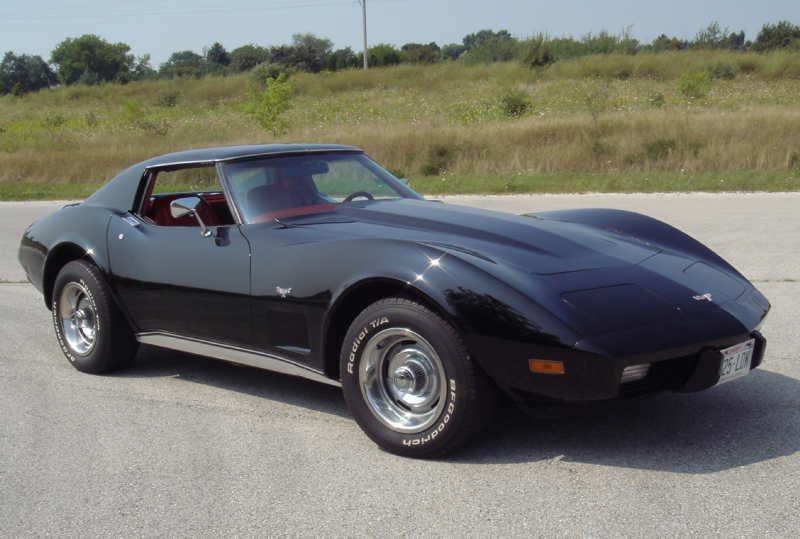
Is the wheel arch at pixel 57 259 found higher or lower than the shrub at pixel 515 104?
higher

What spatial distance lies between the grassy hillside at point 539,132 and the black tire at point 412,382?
12575mm

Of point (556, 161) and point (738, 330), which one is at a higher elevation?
point (738, 330)

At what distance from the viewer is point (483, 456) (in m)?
3.10

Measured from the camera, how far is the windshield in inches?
158

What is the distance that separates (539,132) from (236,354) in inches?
667

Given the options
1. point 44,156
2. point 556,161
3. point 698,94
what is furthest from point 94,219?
point 698,94

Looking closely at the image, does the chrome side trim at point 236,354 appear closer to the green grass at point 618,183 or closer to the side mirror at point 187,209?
the side mirror at point 187,209

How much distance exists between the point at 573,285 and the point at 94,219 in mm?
3109

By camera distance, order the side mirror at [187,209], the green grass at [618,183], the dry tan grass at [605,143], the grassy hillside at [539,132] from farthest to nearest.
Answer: the dry tan grass at [605,143], the grassy hillside at [539,132], the green grass at [618,183], the side mirror at [187,209]

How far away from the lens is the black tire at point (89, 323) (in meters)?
4.43

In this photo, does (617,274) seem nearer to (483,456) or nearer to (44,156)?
(483,456)

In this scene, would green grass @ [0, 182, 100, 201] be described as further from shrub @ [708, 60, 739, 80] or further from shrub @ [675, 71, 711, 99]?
shrub @ [708, 60, 739, 80]

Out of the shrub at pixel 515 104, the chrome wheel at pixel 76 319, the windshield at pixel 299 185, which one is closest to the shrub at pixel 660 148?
the shrub at pixel 515 104

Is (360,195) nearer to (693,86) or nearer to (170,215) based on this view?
(170,215)
